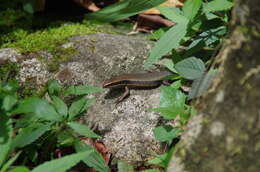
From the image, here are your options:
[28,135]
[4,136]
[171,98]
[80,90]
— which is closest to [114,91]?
[80,90]

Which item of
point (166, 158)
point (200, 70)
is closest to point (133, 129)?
point (166, 158)

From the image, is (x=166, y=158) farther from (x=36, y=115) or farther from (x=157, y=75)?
(x=157, y=75)

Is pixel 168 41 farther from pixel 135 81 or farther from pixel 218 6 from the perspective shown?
pixel 135 81

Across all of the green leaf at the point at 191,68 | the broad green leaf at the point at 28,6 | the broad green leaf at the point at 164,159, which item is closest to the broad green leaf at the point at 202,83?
the green leaf at the point at 191,68

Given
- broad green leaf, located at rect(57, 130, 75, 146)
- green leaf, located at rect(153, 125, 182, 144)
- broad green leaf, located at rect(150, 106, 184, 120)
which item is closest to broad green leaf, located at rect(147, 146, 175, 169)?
green leaf, located at rect(153, 125, 182, 144)

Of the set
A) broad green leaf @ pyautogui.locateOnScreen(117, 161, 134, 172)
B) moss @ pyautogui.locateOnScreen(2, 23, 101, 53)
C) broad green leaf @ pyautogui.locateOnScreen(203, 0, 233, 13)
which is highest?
broad green leaf @ pyautogui.locateOnScreen(203, 0, 233, 13)

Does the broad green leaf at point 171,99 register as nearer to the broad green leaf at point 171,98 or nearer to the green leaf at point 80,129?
the broad green leaf at point 171,98

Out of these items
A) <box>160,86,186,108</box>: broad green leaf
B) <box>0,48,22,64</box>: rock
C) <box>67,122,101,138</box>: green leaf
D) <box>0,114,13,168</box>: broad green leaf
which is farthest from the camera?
<box>0,48,22,64</box>: rock

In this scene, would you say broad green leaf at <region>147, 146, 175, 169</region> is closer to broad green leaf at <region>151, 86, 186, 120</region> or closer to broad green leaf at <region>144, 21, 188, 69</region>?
broad green leaf at <region>151, 86, 186, 120</region>
